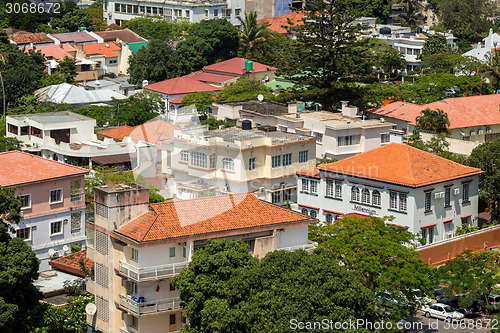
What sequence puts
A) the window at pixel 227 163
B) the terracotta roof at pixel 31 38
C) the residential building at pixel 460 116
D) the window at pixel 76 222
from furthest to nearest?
the terracotta roof at pixel 31 38 → the residential building at pixel 460 116 → the window at pixel 227 163 → the window at pixel 76 222

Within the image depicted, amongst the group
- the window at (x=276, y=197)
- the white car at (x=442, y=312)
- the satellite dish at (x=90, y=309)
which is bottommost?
the white car at (x=442, y=312)

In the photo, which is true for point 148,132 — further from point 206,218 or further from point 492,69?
point 492,69

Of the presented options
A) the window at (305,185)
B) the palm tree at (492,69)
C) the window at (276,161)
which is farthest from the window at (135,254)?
the palm tree at (492,69)

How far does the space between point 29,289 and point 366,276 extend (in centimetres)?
1472

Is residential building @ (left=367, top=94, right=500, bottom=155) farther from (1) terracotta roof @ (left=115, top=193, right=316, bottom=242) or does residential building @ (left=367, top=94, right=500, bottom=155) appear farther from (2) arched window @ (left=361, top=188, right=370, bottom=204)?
(1) terracotta roof @ (left=115, top=193, right=316, bottom=242)

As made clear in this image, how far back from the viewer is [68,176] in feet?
191

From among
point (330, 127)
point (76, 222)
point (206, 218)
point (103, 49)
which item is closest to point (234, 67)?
point (103, 49)

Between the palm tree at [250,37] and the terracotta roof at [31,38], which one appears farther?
the palm tree at [250,37]

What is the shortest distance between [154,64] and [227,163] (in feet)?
135

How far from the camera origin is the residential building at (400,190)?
2235 inches

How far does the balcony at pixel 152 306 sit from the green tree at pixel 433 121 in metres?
36.0

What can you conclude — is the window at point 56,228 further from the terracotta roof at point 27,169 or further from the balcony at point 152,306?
the balcony at point 152,306

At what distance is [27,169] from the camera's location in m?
58.0

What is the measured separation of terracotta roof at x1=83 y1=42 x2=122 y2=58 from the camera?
364 ft
